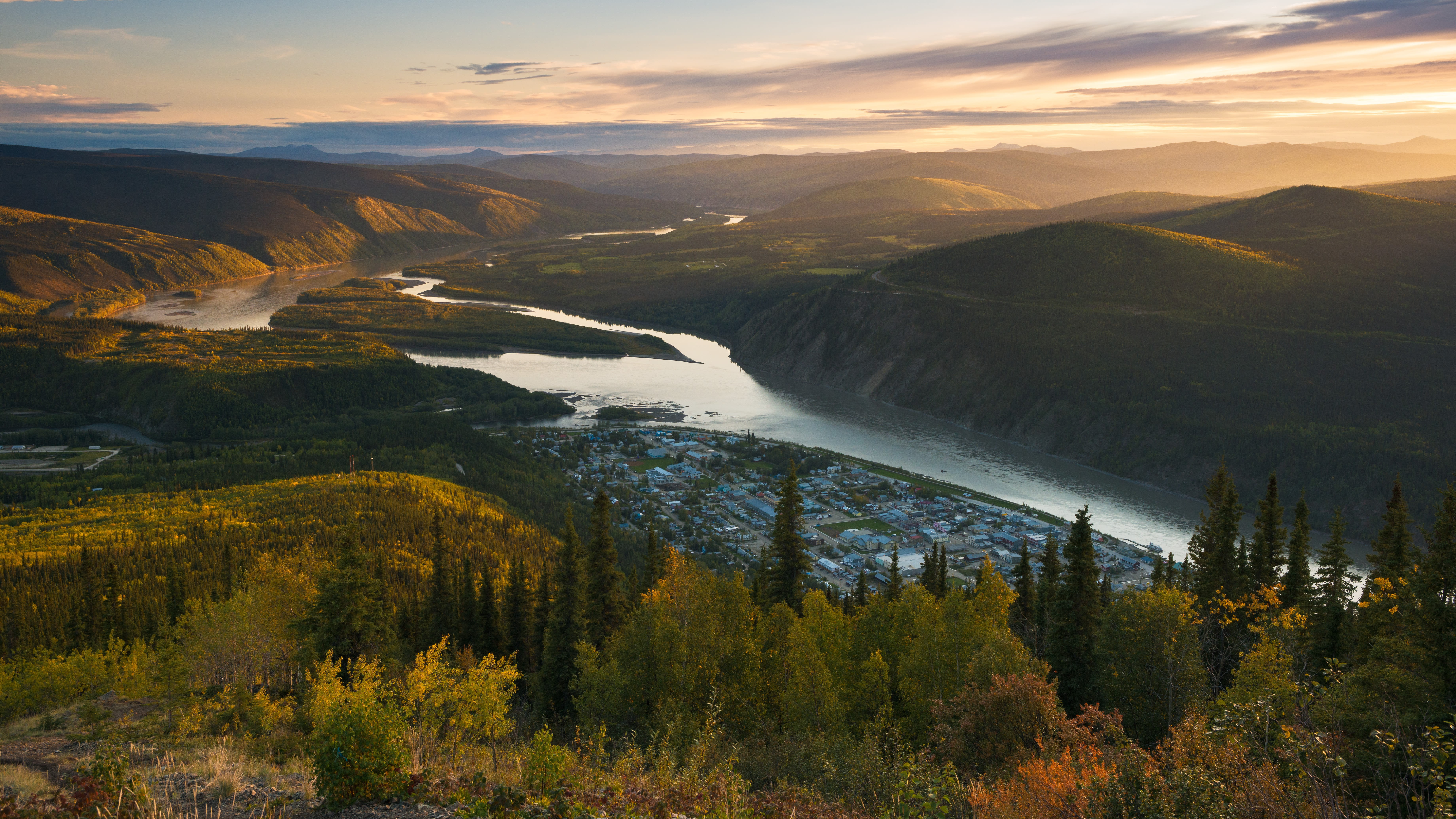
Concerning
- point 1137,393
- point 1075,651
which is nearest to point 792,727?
point 1075,651

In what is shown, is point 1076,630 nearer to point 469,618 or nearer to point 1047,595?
point 1047,595

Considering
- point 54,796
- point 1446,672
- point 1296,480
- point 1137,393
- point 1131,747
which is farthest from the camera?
point 1137,393

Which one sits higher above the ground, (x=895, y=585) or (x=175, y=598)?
(x=895, y=585)

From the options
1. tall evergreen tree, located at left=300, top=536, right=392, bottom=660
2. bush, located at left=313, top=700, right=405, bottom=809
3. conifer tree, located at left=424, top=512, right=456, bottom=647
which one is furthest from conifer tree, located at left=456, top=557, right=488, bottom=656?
bush, located at left=313, top=700, right=405, bottom=809

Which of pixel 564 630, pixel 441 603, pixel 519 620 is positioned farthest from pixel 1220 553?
pixel 441 603

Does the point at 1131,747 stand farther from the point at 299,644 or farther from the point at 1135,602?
the point at 299,644
